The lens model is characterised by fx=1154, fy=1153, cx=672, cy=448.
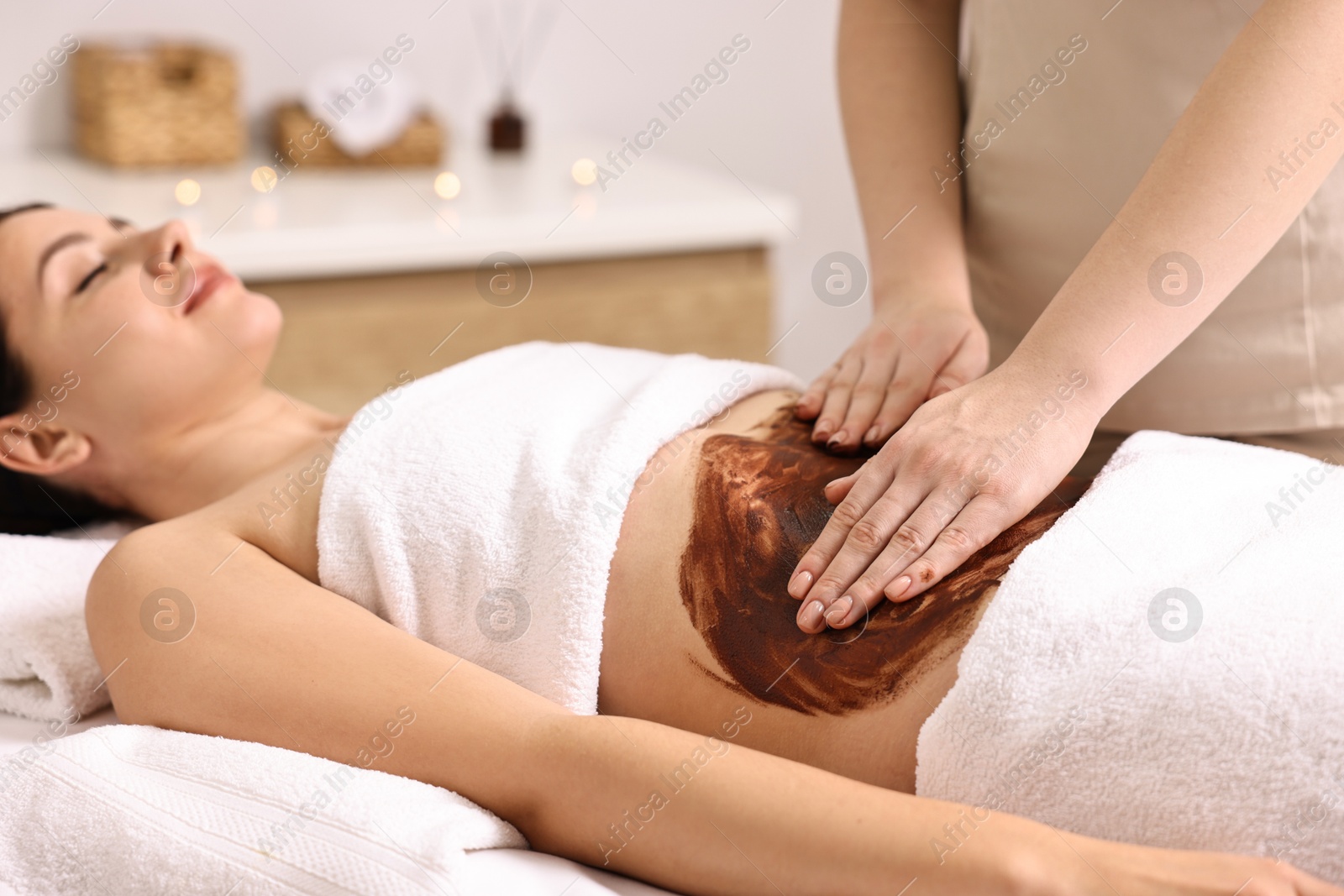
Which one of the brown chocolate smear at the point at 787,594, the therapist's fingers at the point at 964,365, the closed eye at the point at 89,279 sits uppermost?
the therapist's fingers at the point at 964,365

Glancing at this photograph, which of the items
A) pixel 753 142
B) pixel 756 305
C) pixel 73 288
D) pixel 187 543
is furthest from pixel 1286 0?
pixel 753 142

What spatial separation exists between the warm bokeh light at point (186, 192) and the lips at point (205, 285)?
2.73 ft

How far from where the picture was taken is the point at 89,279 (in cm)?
133

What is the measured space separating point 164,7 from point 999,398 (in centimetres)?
227

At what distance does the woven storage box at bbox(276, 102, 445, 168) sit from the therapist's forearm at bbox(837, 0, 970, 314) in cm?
135

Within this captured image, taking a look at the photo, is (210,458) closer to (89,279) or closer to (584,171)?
(89,279)

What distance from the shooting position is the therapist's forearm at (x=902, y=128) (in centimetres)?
123

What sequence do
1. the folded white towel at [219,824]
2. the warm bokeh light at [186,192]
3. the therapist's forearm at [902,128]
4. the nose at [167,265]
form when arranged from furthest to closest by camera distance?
1. the warm bokeh light at [186,192]
2. the nose at [167,265]
3. the therapist's forearm at [902,128]
4. the folded white towel at [219,824]

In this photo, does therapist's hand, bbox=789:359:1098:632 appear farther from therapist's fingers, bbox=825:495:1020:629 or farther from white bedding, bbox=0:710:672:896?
white bedding, bbox=0:710:672:896

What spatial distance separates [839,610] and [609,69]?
2.24 metres

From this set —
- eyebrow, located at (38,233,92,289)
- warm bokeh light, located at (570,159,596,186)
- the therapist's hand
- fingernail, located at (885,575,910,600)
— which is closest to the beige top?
the therapist's hand

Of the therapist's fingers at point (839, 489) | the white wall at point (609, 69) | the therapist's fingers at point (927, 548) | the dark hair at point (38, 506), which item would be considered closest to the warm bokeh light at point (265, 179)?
the white wall at point (609, 69)

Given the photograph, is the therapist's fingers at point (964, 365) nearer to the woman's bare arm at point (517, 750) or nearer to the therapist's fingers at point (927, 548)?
the therapist's fingers at point (927, 548)

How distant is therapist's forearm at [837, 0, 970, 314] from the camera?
123 centimetres
